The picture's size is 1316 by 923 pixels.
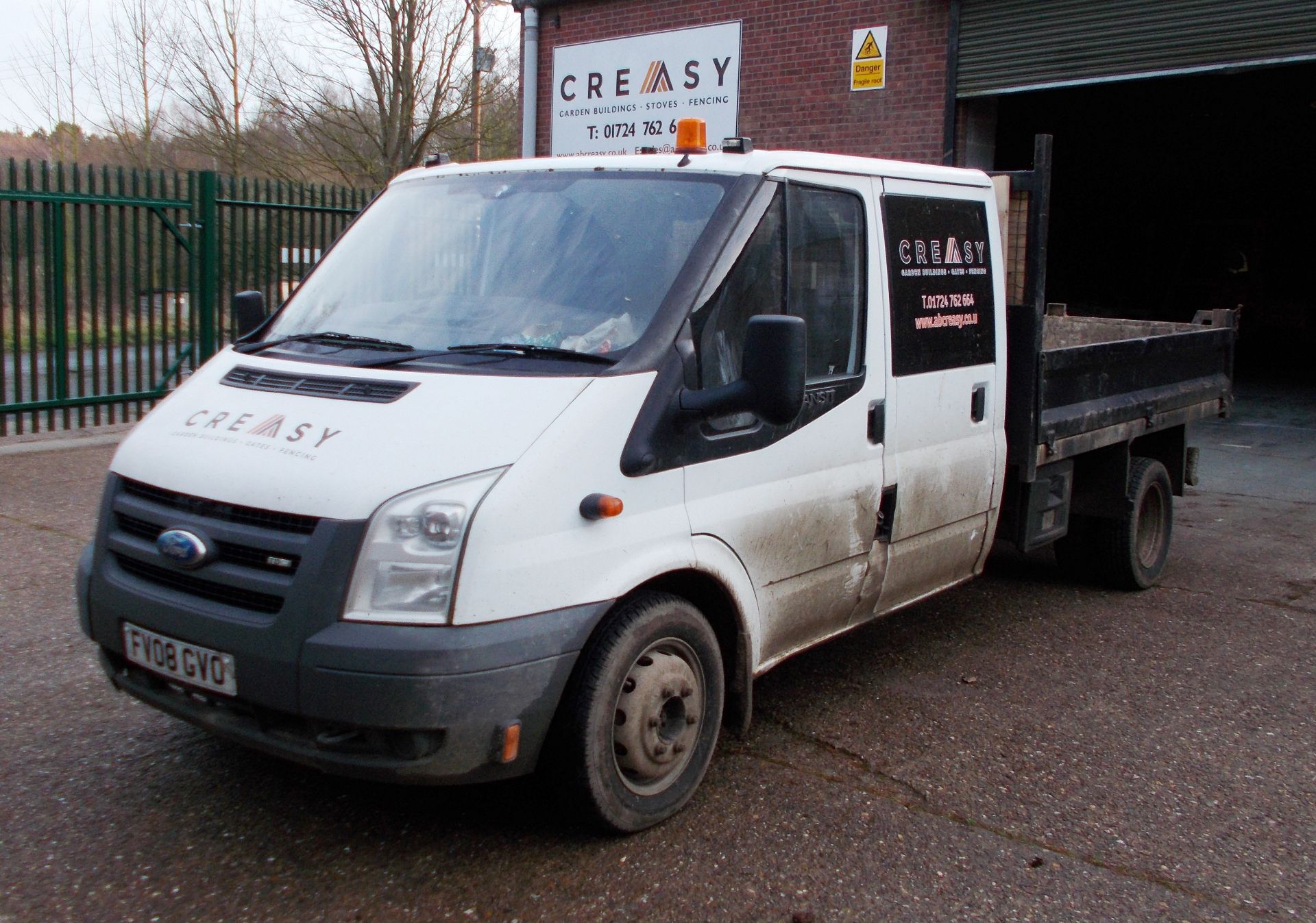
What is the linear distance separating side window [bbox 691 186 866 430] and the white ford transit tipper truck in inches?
0.5

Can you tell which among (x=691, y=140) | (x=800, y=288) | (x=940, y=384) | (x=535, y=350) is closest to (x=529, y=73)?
(x=940, y=384)

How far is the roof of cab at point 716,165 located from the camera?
4.12m

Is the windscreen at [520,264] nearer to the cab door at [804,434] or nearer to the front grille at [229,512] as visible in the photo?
the cab door at [804,434]

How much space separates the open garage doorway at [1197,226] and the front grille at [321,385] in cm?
1898

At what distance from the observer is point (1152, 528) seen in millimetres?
6957

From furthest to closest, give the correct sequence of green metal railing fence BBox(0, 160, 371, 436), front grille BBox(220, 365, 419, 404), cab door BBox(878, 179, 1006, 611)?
green metal railing fence BBox(0, 160, 371, 436) → cab door BBox(878, 179, 1006, 611) → front grille BBox(220, 365, 419, 404)

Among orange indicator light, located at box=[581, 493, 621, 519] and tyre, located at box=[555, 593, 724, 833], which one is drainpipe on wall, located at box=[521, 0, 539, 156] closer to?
tyre, located at box=[555, 593, 724, 833]

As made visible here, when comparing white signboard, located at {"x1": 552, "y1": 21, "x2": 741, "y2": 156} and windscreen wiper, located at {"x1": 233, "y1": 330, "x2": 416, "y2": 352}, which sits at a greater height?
white signboard, located at {"x1": 552, "y1": 21, "x2": 741, "y2": 156}

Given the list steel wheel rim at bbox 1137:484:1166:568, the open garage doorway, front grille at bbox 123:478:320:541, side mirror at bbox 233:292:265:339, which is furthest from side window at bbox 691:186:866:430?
the open garage doorway

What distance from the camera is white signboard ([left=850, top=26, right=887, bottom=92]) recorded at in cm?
1284

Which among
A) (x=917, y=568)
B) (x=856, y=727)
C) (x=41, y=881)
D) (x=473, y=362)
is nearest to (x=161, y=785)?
(x=41, y=881)

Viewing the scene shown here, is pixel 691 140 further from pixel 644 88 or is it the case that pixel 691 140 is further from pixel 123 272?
pixel 644 88

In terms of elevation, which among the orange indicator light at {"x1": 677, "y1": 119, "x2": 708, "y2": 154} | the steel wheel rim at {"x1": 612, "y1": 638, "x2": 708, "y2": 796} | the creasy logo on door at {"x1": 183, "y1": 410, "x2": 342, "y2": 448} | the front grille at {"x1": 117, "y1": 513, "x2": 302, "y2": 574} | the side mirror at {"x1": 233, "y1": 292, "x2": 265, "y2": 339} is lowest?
the steel wheel rim at {"x1": 612, "y1": 638, "x2": 708, "y2": 796}

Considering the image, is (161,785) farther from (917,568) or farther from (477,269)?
(917,568)
